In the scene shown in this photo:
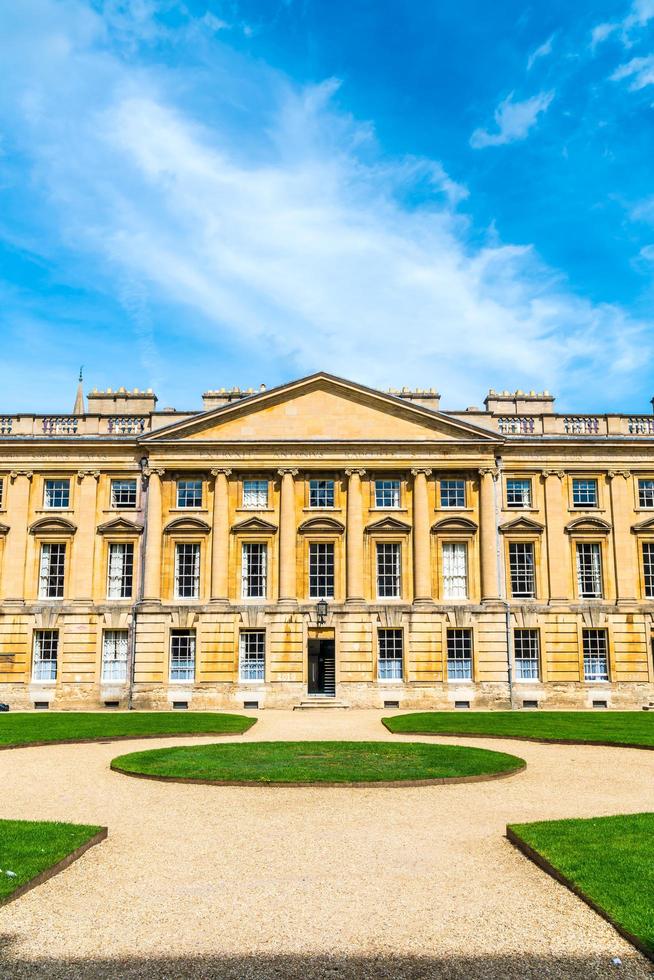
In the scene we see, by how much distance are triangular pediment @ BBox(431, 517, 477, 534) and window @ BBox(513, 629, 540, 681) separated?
17.6 ft

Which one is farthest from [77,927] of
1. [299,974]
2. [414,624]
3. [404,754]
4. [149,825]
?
[414,624]

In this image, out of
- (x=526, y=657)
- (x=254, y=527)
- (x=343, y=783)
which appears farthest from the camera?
(x=254, y=527)

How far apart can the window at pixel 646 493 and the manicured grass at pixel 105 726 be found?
2312cm

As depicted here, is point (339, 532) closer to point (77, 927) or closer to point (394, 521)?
point (394, 521)

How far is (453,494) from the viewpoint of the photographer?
39.7m

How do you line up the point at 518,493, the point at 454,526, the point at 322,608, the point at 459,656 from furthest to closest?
the point at 518,493
the point at 454,526
the point at 459,656
the point at 322,608

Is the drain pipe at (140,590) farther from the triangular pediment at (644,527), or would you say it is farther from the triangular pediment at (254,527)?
the triangular pediment at (644,527)

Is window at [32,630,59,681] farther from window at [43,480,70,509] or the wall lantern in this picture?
the wall lantern

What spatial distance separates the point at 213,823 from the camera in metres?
12.7

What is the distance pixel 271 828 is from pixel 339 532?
26564 mm

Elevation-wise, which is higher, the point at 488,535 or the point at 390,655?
the point at 488,535

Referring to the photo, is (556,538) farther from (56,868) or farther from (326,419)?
(56,868)

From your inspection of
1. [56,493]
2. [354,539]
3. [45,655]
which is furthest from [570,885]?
[56,493]

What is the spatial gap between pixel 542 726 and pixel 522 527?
14704 millimetres
